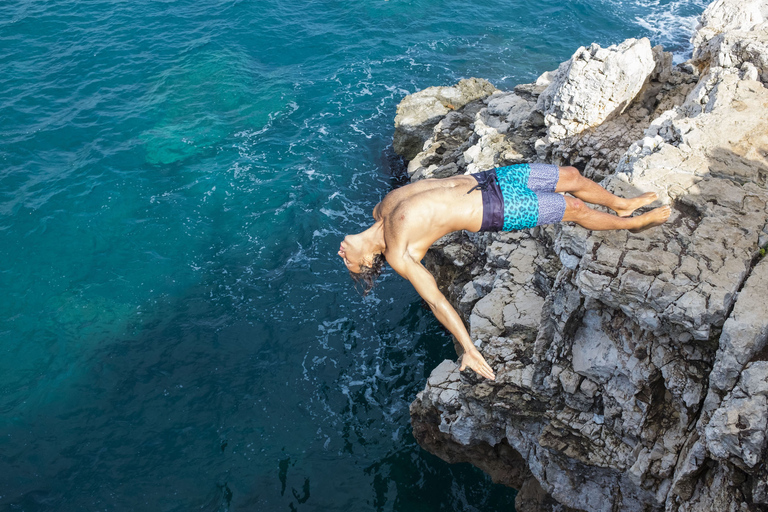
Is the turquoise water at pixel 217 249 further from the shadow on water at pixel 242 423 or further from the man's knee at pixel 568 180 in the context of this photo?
the man's knee at pixel 568 180

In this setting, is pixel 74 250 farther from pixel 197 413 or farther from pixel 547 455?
pixel 547 455

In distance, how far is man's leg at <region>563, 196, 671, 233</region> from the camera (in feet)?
25.4

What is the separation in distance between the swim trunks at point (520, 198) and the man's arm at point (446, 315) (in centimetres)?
141

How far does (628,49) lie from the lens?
12797 mm

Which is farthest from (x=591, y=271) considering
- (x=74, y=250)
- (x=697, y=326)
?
(x=74, y=250)

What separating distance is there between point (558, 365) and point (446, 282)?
5665 mm

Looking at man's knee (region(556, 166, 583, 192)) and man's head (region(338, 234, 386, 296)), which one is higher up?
man's knee (region(556, 166, 583, 192))

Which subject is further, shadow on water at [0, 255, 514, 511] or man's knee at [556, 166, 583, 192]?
shadow on water at [0, 255, 514, 511]

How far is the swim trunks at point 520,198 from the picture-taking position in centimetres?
796

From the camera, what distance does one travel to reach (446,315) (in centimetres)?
732

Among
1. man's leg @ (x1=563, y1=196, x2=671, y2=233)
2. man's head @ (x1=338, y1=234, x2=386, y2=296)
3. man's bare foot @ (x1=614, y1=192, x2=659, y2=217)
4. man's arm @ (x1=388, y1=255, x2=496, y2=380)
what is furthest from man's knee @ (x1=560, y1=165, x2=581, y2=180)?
man's head @ (x1=338, y1=234, x2=386, y2=296)

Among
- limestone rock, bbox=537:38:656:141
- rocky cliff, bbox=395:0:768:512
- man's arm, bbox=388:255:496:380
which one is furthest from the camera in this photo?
limestone rock, bbox=537:38:656:141

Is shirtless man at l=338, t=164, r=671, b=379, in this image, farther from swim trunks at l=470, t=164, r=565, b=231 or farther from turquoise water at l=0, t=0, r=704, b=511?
turquoise water at l=0, t=0, r=704, b=511

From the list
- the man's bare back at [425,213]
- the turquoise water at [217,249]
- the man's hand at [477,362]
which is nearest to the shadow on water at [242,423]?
the turquoise water at [217,249]
